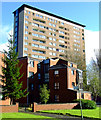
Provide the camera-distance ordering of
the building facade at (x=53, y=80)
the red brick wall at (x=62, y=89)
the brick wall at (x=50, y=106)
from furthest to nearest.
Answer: the building facade at (x=53, y=80) → the red brick wall at (x=62, y=89) → the brick wall at (x=50, y=106)

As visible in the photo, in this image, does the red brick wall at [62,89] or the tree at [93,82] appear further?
the tree at [93,82]

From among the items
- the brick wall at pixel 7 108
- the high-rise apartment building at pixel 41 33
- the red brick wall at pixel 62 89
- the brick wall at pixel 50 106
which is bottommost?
the brick wall at pixel 50 106

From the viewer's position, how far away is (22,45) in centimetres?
7706

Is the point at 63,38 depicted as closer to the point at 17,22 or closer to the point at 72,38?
the point at 72,38

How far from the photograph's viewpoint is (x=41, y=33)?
278 ft

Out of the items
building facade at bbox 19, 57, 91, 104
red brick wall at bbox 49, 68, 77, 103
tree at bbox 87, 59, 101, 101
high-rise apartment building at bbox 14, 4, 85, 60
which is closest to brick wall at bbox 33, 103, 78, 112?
red brick wall at bbox 49, 68, 77, 103

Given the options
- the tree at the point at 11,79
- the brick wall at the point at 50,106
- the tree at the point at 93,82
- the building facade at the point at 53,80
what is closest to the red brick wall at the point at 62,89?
the building facade at the point at 53,80

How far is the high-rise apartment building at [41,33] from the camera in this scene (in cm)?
7912

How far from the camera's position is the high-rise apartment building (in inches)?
3115

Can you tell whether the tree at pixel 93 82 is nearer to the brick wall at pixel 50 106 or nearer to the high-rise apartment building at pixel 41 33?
the brick wall at pixel 50 106

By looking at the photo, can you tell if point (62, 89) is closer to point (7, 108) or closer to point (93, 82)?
point (93, 82)

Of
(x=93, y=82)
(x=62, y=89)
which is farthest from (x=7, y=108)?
(x=93, y=82)

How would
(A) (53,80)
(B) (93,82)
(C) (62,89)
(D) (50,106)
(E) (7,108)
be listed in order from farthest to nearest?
(B) (93,82), (A) (53,80), (C) (62,89), (D) (50,106), (E) (7,108)

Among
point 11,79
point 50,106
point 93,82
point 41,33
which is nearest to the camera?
point 50,106
